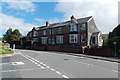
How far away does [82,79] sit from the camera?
7.09 m

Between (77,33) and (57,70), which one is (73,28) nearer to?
(77,33)

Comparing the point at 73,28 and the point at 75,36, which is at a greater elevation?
the point at 73,28

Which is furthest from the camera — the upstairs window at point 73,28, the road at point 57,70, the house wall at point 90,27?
the upstairs window at point 73,28

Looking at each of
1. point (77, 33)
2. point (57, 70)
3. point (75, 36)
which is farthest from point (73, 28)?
point (57, 70)

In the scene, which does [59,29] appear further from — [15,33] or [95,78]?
[15,33]

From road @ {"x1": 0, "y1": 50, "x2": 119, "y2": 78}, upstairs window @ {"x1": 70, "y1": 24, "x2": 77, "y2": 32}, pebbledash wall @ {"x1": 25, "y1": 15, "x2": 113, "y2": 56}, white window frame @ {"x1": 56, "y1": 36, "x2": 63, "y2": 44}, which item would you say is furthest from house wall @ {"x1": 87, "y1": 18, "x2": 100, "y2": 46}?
road @ {"x1": 0, "y1": 50, "x2": 119, "y2": 78}

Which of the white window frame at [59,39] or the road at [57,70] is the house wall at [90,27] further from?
the road at [57,70]

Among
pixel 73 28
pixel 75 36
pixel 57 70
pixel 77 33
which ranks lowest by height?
pixel 57 70

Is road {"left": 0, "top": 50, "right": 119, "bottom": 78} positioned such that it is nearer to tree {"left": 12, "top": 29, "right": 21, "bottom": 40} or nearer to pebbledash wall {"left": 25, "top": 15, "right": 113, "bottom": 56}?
pebbledash wall {"left": 25, "top": 15, "right": 113, "bottom": 56}

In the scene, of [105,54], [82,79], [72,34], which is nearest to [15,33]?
[72,34]

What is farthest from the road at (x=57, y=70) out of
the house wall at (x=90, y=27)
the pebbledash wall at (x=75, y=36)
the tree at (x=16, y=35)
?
the tree at (x=16, y=35)

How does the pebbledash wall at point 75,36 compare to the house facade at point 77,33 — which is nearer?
the pebbledash wall at point 75,36

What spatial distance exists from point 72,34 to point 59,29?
680 centimetres

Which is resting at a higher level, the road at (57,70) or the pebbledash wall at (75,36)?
the pebbledash wall at (75,36)
